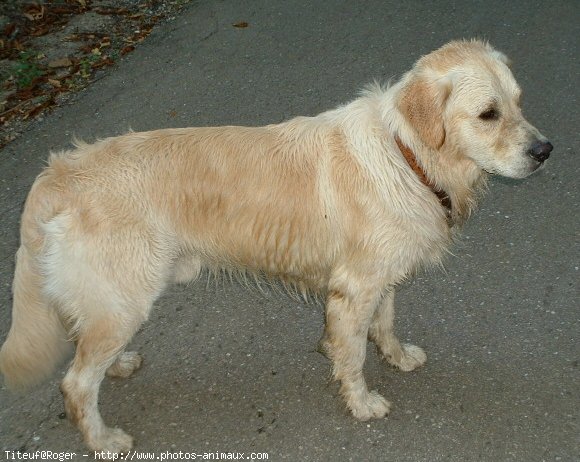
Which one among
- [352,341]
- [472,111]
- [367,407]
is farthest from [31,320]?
[472,111]

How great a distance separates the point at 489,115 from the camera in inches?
122

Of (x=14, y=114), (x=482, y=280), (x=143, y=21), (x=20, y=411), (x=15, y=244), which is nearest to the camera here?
(x=20, y=411)

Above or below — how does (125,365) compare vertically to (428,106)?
below

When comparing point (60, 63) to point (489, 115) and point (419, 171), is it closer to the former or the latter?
point (419, 171)

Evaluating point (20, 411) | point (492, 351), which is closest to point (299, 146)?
point (492, 351)

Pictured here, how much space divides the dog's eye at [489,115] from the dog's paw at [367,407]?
1565 millimetres

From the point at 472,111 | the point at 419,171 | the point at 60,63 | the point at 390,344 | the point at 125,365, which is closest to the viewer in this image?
the point at 472,111

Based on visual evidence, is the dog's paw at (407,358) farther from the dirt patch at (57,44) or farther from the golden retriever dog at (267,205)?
the dirt patch at (57,44)

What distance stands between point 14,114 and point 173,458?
404 cm

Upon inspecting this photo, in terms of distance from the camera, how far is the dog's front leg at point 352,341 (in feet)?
11.0

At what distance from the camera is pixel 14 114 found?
622cm

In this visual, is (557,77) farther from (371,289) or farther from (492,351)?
(371,289)

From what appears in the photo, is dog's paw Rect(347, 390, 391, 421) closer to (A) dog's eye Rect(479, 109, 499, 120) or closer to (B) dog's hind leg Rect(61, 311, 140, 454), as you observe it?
(B) dog's hind leg Rect(61, 311, 140, 454)

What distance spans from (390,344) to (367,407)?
0.40 m
